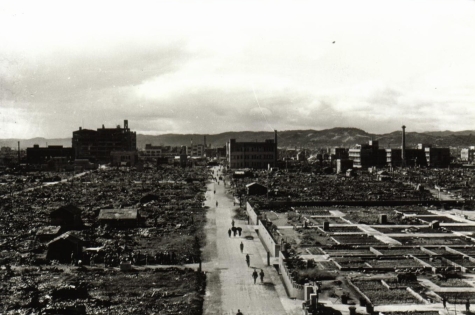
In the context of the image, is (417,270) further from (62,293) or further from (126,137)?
(126,137)

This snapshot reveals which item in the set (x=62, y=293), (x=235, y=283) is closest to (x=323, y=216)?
(x=235, y=283)

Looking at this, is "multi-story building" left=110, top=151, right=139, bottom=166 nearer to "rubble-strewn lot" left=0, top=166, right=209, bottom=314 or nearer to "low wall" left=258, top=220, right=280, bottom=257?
"rubble-strewn lot" left=0, top=166, right=209, bottom=314

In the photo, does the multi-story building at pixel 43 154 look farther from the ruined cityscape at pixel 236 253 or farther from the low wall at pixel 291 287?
the low wall at pixel 291 287

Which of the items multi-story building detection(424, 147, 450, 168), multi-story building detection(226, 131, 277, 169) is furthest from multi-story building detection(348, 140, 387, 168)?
multi-story building detection(226, 131, 277, 169)

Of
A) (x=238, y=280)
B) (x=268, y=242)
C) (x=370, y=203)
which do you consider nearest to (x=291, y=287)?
(x=238, y=280)

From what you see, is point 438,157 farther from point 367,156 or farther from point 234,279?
point 234,279

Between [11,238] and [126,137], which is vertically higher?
[126,137]
